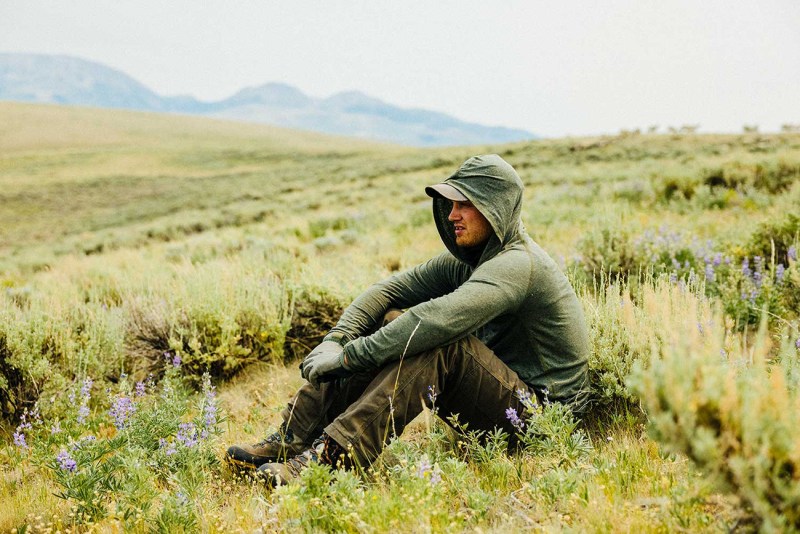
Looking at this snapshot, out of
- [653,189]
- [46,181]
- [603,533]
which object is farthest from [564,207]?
[46,181]

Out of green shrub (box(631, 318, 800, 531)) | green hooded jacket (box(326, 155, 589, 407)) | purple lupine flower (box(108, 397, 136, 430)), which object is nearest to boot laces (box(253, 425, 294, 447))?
green hooded jacket (box(326, 155, 589, 407))

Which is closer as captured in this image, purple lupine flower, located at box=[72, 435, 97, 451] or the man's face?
purple lupine flower, located at box=[72, 435, 97, 451]

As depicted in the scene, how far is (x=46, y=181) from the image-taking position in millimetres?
43344

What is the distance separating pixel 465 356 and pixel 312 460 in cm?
89

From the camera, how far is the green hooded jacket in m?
2.69

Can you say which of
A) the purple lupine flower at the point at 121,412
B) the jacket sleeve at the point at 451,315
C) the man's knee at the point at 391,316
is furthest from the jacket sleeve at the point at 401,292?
the purple lupine flower at the point at 121,412

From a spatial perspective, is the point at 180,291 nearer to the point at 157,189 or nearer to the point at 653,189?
the point at 653,189

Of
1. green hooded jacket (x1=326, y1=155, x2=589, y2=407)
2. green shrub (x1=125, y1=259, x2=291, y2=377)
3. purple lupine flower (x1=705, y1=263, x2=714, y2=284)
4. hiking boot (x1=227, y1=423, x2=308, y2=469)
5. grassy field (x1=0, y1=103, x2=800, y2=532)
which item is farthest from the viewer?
green shrub (x1=125, y1=259, x2=291, y2=377)

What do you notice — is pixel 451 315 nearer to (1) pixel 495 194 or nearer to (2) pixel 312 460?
(1) pixel 495 194

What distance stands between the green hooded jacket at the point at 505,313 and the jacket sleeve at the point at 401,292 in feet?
0.62

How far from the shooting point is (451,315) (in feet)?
8.71

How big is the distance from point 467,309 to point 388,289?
107 cm

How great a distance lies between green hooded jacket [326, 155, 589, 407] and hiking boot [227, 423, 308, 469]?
0.56m

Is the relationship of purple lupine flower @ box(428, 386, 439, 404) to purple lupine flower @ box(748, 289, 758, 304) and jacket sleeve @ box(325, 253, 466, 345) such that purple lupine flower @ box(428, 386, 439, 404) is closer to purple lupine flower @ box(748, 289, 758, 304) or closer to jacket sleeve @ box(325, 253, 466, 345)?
jacket sleeve @ box(325, 253, 466, 345)
